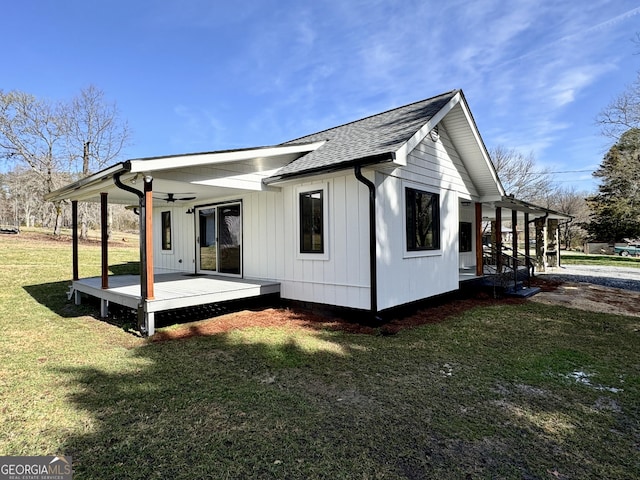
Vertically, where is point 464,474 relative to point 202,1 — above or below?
below

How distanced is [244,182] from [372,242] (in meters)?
2.94

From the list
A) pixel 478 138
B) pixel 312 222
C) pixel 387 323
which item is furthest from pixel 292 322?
pixel 478 138

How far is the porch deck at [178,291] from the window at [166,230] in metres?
2.47

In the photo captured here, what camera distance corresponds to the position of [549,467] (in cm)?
236

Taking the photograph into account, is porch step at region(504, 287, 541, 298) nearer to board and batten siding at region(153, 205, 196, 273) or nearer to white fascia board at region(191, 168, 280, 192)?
white fascia board at region(191, 168, 280, 192)

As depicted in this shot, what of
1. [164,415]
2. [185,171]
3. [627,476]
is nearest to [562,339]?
[627,476]

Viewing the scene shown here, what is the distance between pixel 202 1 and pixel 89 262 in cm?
1122

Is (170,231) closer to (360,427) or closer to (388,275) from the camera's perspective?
(388,275)

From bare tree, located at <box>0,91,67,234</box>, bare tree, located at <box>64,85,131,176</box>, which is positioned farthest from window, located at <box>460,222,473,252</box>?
bare tree, located at <box>0,91,67,234</box>

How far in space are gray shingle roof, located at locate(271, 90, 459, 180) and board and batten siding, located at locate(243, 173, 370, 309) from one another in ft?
1.23

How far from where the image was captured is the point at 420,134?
20.9ft

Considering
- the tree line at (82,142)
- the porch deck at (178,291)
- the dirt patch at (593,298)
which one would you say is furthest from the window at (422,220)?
the tree line at (82,142)

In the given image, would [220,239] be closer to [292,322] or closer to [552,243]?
[292,322]

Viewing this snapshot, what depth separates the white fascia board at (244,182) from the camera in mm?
6559
